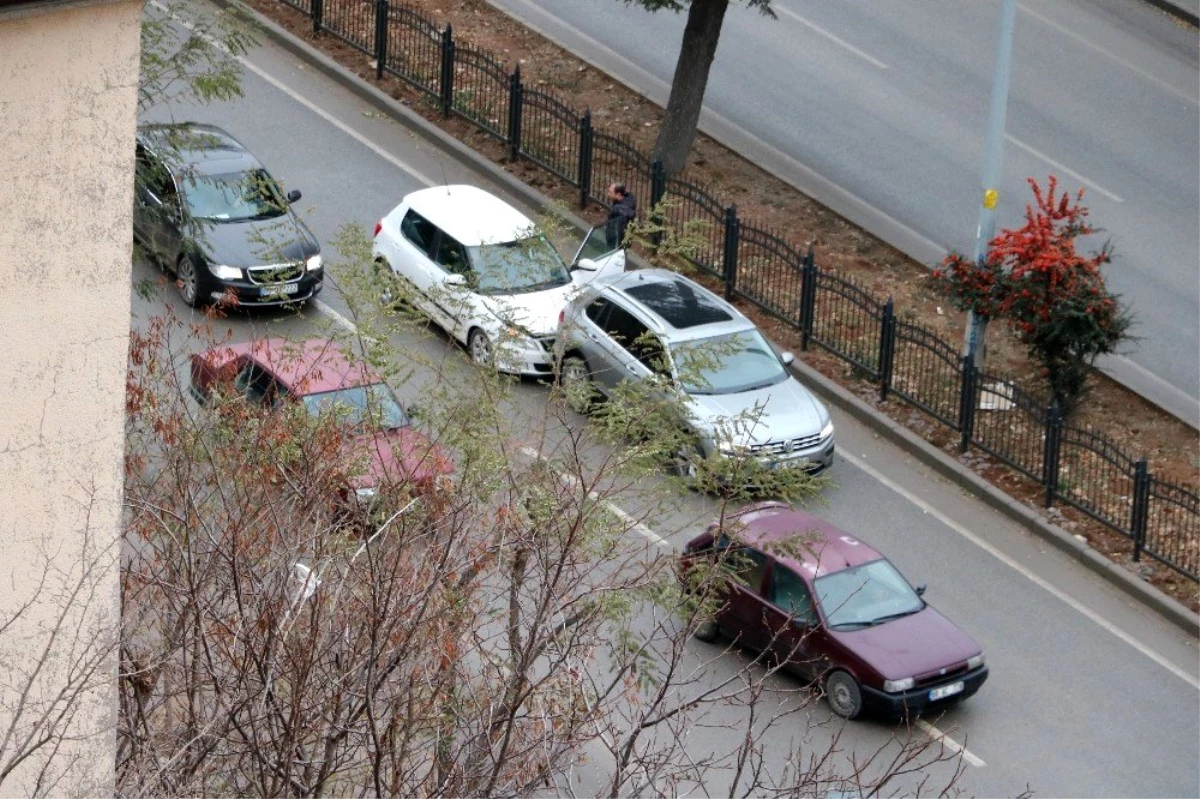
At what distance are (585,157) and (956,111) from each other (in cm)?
610

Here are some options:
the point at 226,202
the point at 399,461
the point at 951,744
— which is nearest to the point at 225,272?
the point at 226,202

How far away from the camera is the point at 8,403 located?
28.5ft

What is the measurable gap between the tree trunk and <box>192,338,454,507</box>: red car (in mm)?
8608

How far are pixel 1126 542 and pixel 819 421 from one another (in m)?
3.53

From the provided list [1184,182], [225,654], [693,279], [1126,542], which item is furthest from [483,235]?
[225,654]

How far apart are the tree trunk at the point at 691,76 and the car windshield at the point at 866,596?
8857mm

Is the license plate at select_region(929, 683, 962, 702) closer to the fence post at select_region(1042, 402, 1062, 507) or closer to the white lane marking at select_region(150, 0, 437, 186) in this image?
the fence post at select_region(1042, 402, 1062, 507)

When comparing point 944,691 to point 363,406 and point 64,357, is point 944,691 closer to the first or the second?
point 363,406

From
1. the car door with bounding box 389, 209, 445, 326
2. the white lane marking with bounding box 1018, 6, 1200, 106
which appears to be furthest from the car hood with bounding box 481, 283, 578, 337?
the white lane marking with bounding box 1018, 6, 1200, 106

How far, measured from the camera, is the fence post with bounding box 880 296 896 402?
22.1 metres

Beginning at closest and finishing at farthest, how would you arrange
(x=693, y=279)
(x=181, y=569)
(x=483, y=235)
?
1. (x=181, y=569)
2. (x=483, y=235)
3. (x=693, y=279)

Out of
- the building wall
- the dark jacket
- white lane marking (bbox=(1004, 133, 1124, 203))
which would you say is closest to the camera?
the building wall

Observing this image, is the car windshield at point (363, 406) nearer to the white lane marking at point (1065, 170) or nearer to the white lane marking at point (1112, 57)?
the white lane marking at point (1065, 170)

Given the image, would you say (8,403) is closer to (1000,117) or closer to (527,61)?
(1000,117)
